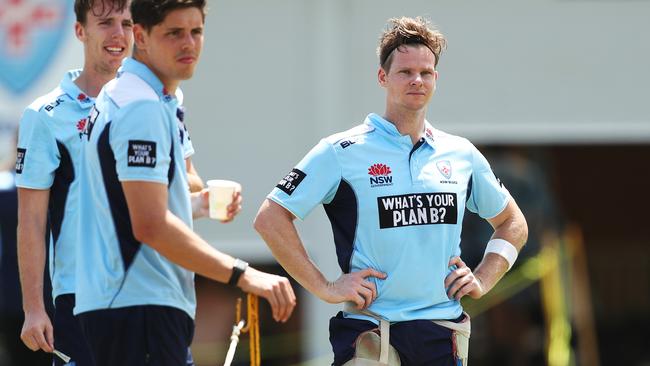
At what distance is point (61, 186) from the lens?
4488 mm

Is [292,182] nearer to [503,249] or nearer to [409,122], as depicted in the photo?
[409,122]

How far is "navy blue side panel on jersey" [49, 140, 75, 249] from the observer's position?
4461 millimetres

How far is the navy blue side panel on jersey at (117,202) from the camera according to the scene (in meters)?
3.59

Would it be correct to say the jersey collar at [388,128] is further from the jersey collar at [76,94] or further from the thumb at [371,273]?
the jersey collar at [76,94]

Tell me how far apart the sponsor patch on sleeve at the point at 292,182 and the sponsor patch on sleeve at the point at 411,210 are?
32 cm

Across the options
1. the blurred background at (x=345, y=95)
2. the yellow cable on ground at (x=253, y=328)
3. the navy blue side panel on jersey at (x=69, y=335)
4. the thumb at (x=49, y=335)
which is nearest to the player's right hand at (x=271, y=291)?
the yellow cable on ground at (x=253, y=328)

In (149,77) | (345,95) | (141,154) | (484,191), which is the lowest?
(484,191)

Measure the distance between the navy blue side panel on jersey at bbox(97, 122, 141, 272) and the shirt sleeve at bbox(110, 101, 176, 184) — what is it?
39mm

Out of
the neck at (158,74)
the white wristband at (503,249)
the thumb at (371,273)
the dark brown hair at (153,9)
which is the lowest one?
the thumb at (371,273)

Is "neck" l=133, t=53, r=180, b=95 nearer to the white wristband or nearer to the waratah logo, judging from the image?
the waratah logo

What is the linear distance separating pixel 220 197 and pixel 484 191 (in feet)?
3.73

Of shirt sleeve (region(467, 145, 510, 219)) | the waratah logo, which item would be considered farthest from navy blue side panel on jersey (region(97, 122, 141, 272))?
shirt sleeve (region(467, 145, 510, 219))

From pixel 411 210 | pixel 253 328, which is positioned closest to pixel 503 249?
pixel 411 210

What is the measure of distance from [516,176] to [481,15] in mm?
1872
